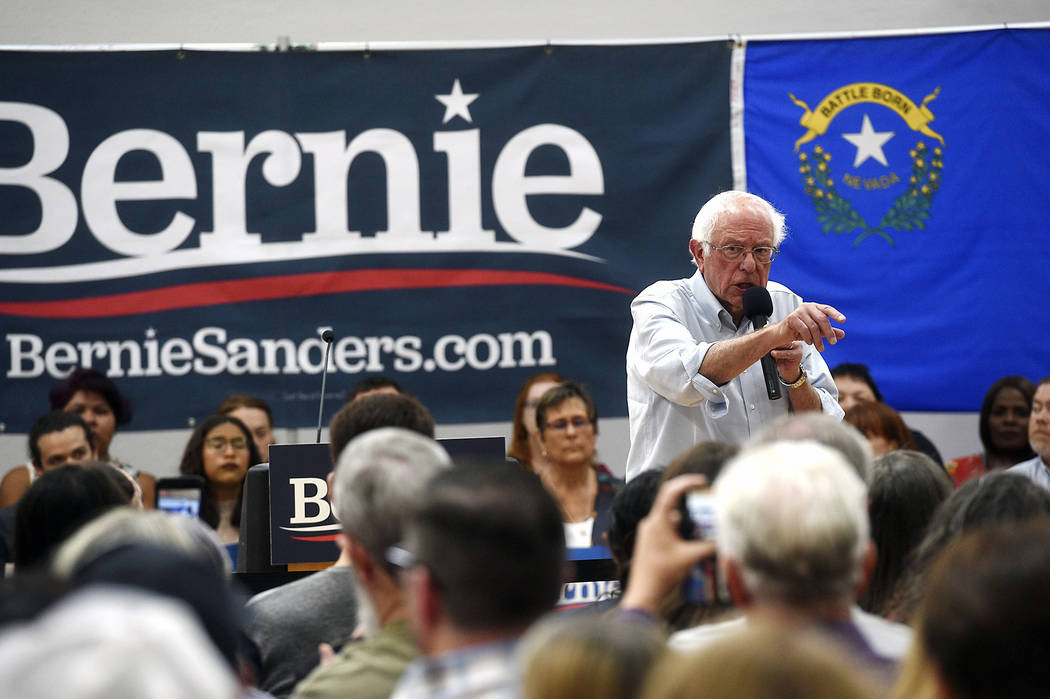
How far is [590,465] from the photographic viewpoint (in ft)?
16.3

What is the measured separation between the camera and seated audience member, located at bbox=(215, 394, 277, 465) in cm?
533

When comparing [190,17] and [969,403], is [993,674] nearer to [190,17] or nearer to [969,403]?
[969,403]

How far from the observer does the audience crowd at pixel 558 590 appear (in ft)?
3.13

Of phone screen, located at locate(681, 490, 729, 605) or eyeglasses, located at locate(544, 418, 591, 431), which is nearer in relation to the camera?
phone screen, located at locate(681, 490, 729, 605)

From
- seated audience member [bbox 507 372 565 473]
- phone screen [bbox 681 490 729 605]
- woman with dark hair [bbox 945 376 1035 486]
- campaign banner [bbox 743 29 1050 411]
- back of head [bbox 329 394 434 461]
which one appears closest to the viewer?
phone screen [bbox 681 490 729 605]

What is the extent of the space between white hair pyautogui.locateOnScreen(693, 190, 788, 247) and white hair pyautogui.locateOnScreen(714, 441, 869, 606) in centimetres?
202

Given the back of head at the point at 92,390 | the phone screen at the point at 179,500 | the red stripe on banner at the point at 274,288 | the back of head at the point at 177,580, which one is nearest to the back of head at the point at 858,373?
the red stripe on banner at the point at 274,288

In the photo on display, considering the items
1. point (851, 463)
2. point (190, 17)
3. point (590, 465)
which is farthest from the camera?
point (190, 17)

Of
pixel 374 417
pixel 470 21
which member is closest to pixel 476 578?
pixel 374 417

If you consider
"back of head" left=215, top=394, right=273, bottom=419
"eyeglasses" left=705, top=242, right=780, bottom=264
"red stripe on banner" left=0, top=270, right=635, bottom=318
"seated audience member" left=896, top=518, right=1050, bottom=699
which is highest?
"red stripe on banner" left=0, top=270, right=635, bottom=318

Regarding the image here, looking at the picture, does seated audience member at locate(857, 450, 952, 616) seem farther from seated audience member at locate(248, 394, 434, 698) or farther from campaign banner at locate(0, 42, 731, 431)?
campaign banner at locate(0, 42, 731, 431)

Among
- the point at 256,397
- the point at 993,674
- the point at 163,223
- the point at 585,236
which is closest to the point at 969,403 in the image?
the point at 585,236

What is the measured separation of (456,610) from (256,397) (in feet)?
14.2

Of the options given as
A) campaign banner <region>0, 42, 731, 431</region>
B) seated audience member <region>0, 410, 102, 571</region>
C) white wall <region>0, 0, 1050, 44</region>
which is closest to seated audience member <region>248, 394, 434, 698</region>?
seated audience member <region>0, 410, 102, 571</region>
